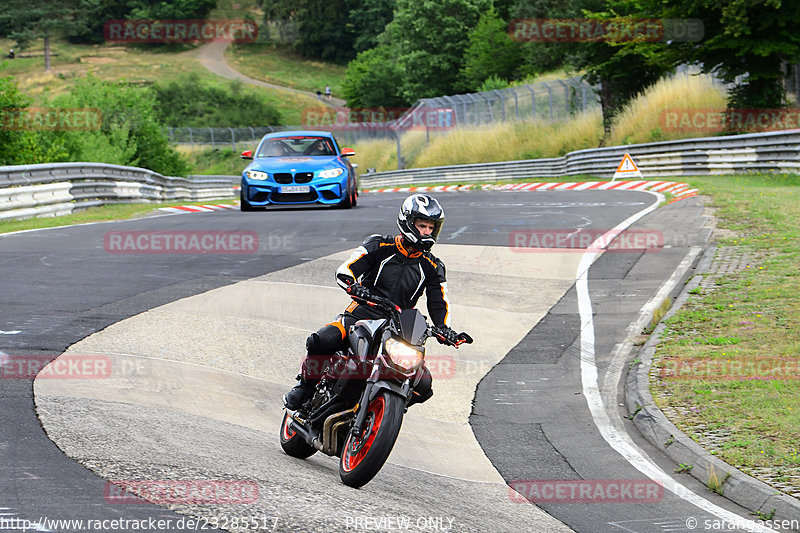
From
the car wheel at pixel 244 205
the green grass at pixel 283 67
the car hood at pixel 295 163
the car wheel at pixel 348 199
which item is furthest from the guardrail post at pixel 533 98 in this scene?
the green grass at pixel 283 67

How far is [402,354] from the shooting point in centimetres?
559

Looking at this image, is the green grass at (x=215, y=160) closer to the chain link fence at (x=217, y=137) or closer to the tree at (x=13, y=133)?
the chain link fence at (x=217, y=137)

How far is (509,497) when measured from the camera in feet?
20.4

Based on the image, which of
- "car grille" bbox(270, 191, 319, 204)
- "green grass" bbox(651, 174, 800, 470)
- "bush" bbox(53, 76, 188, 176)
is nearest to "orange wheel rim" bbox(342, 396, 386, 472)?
"green grass" bbox(651, 174, 800, 470)

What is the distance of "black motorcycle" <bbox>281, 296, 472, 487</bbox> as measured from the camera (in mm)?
5527

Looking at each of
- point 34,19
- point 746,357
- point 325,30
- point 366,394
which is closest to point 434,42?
point 325,30

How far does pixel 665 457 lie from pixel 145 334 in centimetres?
516

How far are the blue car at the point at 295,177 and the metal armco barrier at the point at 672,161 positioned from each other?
11637 millimetres

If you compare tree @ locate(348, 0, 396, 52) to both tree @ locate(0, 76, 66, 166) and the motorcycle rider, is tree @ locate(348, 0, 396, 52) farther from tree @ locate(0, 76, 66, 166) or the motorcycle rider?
the motorcycle rider

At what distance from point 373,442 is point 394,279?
1.23 meters

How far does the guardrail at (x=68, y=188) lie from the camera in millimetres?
19234

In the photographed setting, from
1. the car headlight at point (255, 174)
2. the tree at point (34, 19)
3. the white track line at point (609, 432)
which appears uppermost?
the tree at point (34, 19)

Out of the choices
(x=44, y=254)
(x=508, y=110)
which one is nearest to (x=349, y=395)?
(x=44, y=254)

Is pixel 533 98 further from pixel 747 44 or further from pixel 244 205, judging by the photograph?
pixel 244 205
